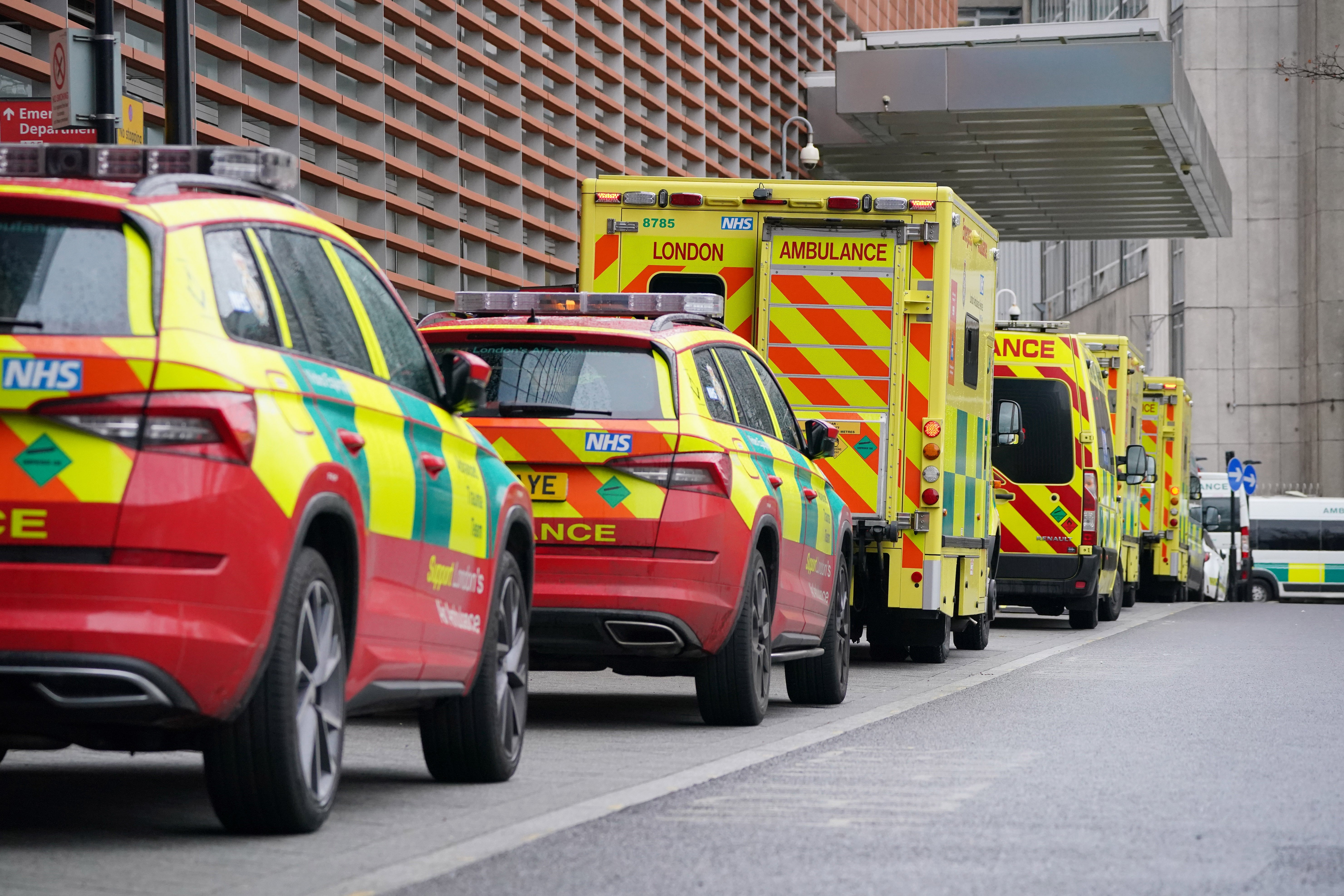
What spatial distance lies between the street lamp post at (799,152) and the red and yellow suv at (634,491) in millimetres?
9724

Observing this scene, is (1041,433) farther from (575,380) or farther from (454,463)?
(454,463)

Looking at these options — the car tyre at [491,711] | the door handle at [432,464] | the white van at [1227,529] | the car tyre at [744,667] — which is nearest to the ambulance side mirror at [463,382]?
the door handle at [432,464]

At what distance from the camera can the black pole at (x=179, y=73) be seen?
12742 mm

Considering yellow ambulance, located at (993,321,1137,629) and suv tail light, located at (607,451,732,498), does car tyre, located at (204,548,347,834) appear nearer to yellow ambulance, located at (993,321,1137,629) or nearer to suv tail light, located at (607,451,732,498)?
suv tail light, located at (607,451,732,498)

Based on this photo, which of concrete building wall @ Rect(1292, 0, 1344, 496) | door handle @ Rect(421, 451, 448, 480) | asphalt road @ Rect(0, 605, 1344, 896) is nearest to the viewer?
asphalt road @ Rect(0, 605, 1344, 896)

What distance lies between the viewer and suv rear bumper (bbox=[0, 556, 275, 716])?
17.9ft

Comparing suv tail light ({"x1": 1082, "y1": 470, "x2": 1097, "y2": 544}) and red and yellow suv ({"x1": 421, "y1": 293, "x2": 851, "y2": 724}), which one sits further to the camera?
suv tail light ({"x1": 1082, "y1": 470, "x2": 1097, "y2": 544})

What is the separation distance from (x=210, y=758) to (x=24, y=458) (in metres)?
0.99

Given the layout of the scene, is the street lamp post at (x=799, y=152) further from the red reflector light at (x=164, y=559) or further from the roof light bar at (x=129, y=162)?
the red reflector light at (x=164, y=559)

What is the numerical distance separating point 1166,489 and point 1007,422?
49.8 feet

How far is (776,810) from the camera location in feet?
23.7

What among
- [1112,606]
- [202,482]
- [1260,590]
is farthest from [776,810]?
[1260,590]

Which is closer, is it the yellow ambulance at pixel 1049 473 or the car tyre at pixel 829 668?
the car tyre at pixel 829 668

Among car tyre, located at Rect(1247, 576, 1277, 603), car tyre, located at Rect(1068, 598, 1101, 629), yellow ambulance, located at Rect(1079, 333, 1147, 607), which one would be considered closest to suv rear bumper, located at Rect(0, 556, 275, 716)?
car tyre, located at Rect(1068, 598, 1101, 629)
